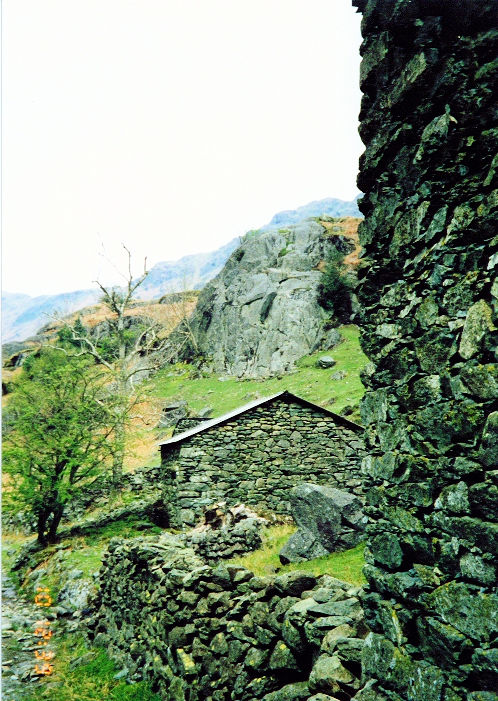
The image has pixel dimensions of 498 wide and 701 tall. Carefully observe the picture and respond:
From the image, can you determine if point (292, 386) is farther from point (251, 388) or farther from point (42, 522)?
point (42, 522)

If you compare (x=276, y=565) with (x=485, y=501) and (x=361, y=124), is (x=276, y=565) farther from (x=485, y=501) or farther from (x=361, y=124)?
(x=361, y=124)

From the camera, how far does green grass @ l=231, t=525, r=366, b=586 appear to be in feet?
21.8

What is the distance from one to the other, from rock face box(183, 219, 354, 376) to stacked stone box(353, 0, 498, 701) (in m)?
36.9

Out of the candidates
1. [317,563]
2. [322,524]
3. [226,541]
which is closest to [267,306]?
[226,541]

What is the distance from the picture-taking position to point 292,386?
33906 mm

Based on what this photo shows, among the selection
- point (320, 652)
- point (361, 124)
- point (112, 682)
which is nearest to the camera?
point (361, 124)

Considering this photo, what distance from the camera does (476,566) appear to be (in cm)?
281

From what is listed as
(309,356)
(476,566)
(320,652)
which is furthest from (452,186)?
(309,356)

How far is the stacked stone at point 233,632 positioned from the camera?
169 inches

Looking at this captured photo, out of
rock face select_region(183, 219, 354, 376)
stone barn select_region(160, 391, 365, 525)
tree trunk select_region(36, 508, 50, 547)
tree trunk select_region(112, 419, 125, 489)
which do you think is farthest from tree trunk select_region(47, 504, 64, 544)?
rock face select_region(183, 219, 354, 376)

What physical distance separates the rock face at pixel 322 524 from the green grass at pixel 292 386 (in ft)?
53.7

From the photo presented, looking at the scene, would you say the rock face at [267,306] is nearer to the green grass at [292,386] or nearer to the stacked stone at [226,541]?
the green grass at [292,386]

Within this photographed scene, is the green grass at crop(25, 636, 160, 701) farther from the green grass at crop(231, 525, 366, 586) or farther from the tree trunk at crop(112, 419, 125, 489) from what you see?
the tree trunk at crop(112, 419, 125, 489)

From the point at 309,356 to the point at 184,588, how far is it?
34.7m
